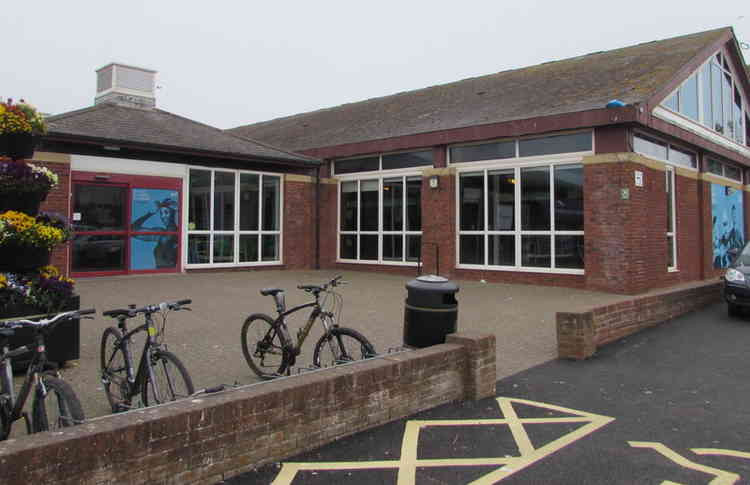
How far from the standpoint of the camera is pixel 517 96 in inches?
639

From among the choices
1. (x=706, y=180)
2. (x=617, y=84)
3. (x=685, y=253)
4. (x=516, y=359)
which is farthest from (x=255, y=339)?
(x=706, y=180)

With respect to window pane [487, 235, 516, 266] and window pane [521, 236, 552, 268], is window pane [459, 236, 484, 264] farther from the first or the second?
window pane [521, 236, 552, 268]

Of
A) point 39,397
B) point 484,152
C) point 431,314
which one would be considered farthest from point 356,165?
point 39,397

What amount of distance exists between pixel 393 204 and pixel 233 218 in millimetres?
4637

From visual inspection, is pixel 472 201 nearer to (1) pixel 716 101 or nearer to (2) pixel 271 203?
(2) pixel 271 203

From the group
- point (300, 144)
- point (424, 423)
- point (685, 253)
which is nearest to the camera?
point (424, 423)

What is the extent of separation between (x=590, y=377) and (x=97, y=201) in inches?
458

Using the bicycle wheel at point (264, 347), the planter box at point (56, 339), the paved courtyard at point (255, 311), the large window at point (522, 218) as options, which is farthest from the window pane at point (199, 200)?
the bicycle wheel at point (264, 347)

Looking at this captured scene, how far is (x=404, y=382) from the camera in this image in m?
4.79

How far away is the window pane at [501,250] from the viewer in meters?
13.9

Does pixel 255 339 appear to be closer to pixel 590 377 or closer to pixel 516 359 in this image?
pixel 516 359

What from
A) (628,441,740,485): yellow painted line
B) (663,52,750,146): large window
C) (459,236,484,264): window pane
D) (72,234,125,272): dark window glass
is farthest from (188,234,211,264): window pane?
(628,441,740,485): yellow painted line

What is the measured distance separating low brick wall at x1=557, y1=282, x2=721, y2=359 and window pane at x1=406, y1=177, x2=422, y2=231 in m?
7.09

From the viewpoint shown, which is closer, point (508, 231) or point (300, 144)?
point (508, 231)
